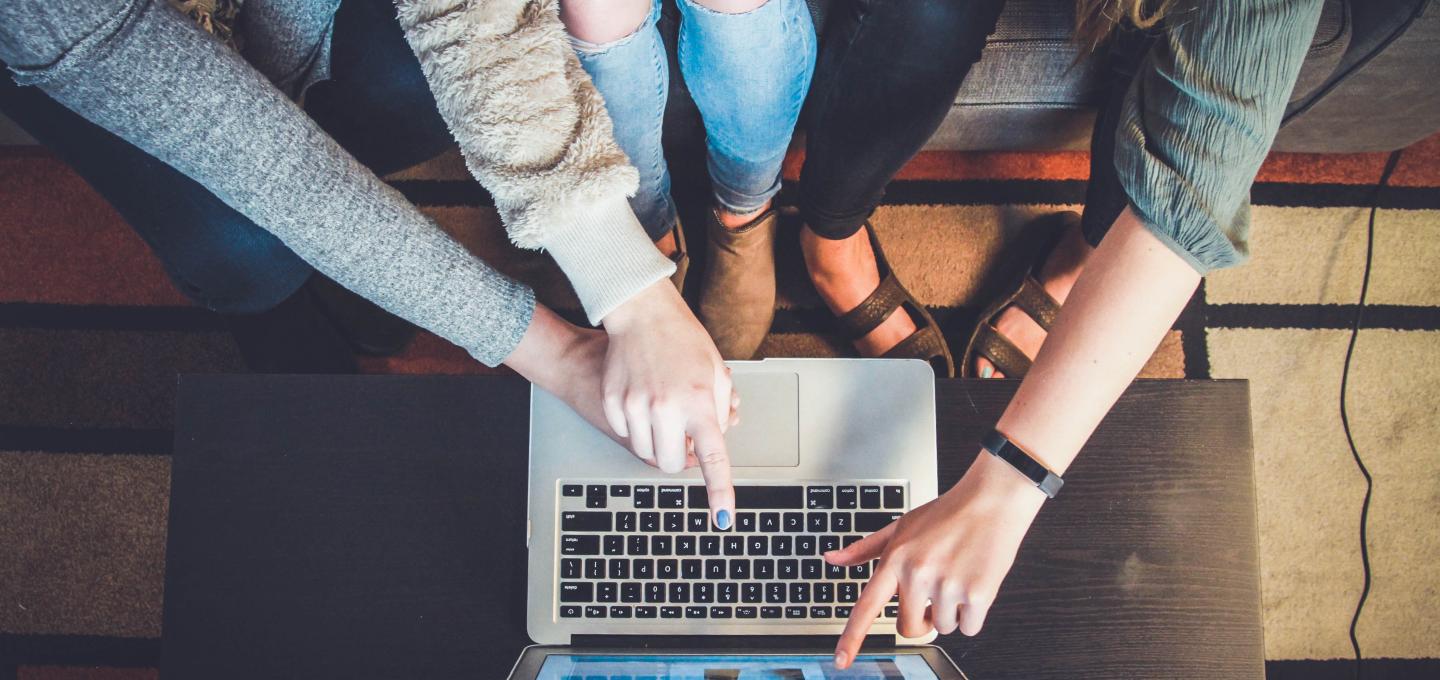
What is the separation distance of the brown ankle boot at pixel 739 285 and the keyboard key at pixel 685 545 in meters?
0.44

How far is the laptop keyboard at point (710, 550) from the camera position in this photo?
67cm

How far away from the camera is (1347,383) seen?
122cm

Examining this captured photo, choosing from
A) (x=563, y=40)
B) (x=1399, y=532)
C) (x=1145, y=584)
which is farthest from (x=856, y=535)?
(x=1399, y=532)

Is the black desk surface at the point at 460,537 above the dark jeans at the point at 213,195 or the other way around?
the other way around

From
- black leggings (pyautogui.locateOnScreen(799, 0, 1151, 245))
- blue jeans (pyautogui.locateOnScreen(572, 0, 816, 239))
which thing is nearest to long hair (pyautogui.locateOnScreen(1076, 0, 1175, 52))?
black leggings (pyautogui.locateOnScreen(799, 0, 1151, 245))

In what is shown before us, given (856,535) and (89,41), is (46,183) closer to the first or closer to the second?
(89,41)

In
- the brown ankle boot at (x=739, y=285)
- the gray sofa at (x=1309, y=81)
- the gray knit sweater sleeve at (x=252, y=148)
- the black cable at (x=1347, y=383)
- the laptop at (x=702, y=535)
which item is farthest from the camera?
the black cable at (x=1347, y=383)

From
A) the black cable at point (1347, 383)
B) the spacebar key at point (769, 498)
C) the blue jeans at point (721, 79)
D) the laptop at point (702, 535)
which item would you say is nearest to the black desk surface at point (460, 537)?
the laptop at point (702, 535)

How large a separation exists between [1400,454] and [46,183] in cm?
228

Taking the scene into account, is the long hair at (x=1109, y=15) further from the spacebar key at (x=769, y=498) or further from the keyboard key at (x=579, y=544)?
the keyboard key at (x=579, y=544)

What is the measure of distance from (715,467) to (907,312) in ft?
2.10

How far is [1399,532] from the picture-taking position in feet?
3.93

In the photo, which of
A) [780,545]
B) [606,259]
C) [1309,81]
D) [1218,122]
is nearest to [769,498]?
[780,545]

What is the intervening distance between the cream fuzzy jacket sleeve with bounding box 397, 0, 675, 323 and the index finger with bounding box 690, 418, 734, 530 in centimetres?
13
